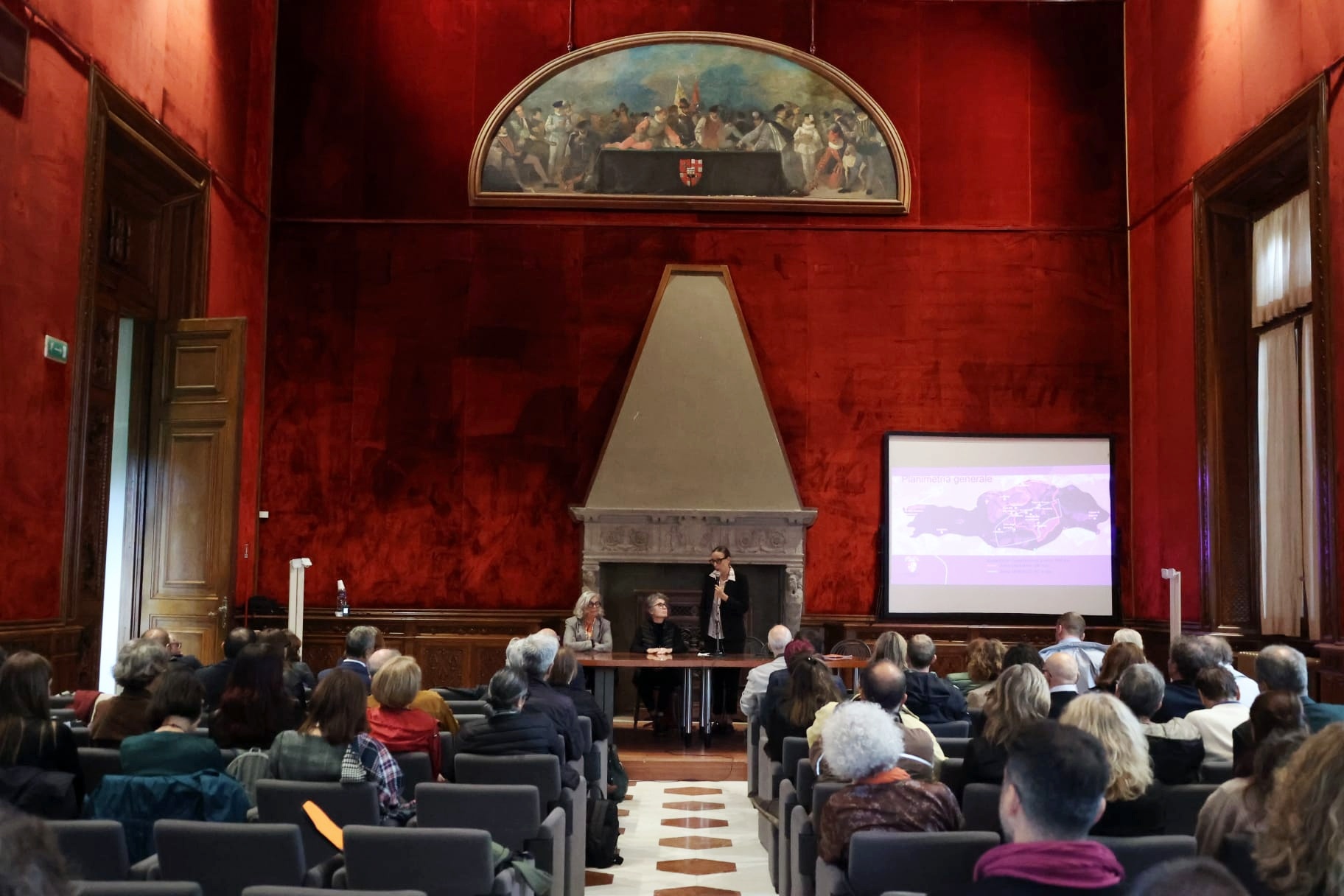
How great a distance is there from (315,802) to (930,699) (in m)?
3.16

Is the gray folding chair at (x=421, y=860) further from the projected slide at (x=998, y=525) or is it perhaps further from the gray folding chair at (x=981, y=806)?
the projected slide at (x=998, y=525)

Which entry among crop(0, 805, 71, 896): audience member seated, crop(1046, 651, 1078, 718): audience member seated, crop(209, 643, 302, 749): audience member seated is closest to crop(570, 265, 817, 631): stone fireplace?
crop(1046, 651, 1078, 718): audience member seated

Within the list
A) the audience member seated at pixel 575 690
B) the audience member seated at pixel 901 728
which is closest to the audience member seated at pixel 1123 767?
the audience member seated at pixel 901 728

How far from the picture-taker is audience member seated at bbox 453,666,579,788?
4559 millimetres

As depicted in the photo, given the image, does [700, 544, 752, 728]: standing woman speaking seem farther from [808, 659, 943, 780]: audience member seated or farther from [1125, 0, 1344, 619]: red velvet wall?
[808, 659, 943, 780]: audience member seated

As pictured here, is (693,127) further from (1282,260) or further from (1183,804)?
(1183,804)

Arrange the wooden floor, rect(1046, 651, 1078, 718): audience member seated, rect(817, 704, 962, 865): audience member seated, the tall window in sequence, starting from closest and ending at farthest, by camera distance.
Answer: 1. rect(817, 704, 962, 865): audience member seated
2. rect(1046, 651, 1078, 718): audience member seated
3. the wooden floor
4. the tall window

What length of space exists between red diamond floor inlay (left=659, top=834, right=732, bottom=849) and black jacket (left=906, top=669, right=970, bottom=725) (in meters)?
1.26

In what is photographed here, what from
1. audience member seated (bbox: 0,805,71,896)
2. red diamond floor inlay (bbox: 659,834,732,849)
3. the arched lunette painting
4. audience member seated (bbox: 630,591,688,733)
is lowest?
red diamond floor inlay (bbox: 659,834,732,849)

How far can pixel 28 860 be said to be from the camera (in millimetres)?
1329

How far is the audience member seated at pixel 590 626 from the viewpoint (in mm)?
9367

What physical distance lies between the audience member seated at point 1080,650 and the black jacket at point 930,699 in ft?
2.19

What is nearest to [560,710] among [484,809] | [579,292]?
[484,809]

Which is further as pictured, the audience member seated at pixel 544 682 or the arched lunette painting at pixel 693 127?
the arched lunette painting at pixel 693 127
